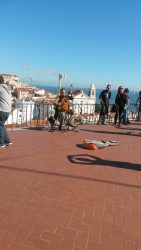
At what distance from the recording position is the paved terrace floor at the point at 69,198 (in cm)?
340

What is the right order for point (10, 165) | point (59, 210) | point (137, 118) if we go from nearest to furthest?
point (59, 210)
point (10, 165)
point (137, 118)

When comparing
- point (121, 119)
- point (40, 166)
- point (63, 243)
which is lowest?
point (63, 243)

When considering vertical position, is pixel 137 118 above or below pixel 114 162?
above

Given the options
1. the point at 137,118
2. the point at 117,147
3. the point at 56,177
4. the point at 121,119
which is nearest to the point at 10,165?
the point at 56,177

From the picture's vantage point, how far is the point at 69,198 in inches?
177

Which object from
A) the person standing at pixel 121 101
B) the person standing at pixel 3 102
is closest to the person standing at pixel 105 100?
the person standing at pixel 121 101

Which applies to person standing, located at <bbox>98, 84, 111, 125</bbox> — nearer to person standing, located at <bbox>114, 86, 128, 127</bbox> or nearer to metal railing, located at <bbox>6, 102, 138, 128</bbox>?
person standing, located at <bbox>114, 86, 128, 127</bbox>

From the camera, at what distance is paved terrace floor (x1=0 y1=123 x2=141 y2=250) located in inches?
134

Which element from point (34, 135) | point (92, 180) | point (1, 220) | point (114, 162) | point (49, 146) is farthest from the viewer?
point (34, 135)

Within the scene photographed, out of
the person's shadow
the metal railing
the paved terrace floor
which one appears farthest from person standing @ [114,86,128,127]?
the person's shadow

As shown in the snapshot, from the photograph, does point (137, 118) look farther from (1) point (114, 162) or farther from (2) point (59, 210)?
(2) point (59, 210)

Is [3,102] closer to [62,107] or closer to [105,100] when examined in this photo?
[62,107]

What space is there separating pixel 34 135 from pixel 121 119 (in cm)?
500

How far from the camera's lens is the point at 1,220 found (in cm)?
371
